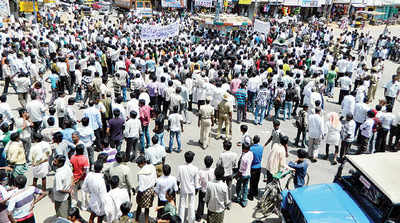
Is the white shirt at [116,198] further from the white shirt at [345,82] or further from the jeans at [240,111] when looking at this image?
the white shirt at [345,82]

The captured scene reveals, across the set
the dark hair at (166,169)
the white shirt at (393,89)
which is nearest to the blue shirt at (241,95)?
the dark hair at (166,169)

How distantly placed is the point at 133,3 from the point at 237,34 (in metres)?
21.1

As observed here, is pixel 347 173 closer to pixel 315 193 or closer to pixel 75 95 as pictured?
pixel 315 193

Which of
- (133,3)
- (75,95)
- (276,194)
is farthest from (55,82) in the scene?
(133,3)

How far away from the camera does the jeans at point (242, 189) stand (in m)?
6.85

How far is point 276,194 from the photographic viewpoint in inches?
259

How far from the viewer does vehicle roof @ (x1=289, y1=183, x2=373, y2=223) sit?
5.16 metres

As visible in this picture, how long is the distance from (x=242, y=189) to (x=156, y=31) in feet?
35.9

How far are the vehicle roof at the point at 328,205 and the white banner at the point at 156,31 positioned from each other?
11668 mm

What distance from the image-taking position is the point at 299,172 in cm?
655

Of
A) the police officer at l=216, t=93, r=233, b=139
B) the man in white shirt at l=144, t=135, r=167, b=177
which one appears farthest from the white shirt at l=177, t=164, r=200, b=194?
the police officer at l=216, t=93, r=233, b=139

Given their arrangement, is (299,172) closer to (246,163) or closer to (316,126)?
(246,163)

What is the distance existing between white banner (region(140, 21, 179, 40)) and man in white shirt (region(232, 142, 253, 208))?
10462mm

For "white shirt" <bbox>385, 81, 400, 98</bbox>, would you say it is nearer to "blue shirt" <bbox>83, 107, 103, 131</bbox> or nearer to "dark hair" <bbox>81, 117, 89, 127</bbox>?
"blue shirt" <bbox>83, 107, 103, 131</bbox>
